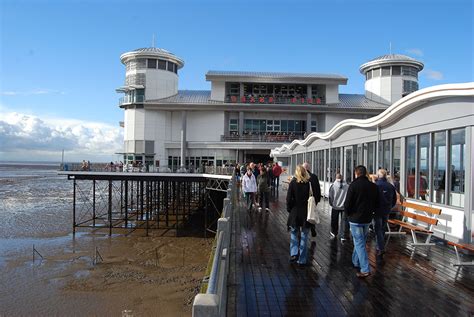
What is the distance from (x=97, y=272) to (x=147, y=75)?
28701mm

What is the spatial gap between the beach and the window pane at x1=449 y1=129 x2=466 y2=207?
8428 mm

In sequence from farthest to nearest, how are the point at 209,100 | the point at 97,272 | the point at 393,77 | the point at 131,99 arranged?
the point at 393,77, the point at 209,100, the point at 131,99, the point at 97,272

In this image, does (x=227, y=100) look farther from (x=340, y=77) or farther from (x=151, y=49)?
(x=340, y=77)

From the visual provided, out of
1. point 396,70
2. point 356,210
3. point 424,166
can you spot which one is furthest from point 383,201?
point 396,70

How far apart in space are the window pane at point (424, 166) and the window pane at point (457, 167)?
37.5 inches

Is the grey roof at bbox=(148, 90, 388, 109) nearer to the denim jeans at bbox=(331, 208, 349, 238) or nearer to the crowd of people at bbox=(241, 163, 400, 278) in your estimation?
the denim jeans at bbox=(331, 208, 349, 238)

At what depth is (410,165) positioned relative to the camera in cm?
999

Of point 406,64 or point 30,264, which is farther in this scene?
point 406,64

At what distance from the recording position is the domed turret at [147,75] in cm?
4131

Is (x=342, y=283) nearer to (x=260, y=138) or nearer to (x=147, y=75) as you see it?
(x=260, y=138)

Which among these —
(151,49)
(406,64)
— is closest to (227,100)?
(151,49)

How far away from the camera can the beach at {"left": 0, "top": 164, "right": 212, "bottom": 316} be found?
500 inches

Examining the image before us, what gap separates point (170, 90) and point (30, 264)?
2811 centimetres

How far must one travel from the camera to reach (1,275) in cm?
1598
